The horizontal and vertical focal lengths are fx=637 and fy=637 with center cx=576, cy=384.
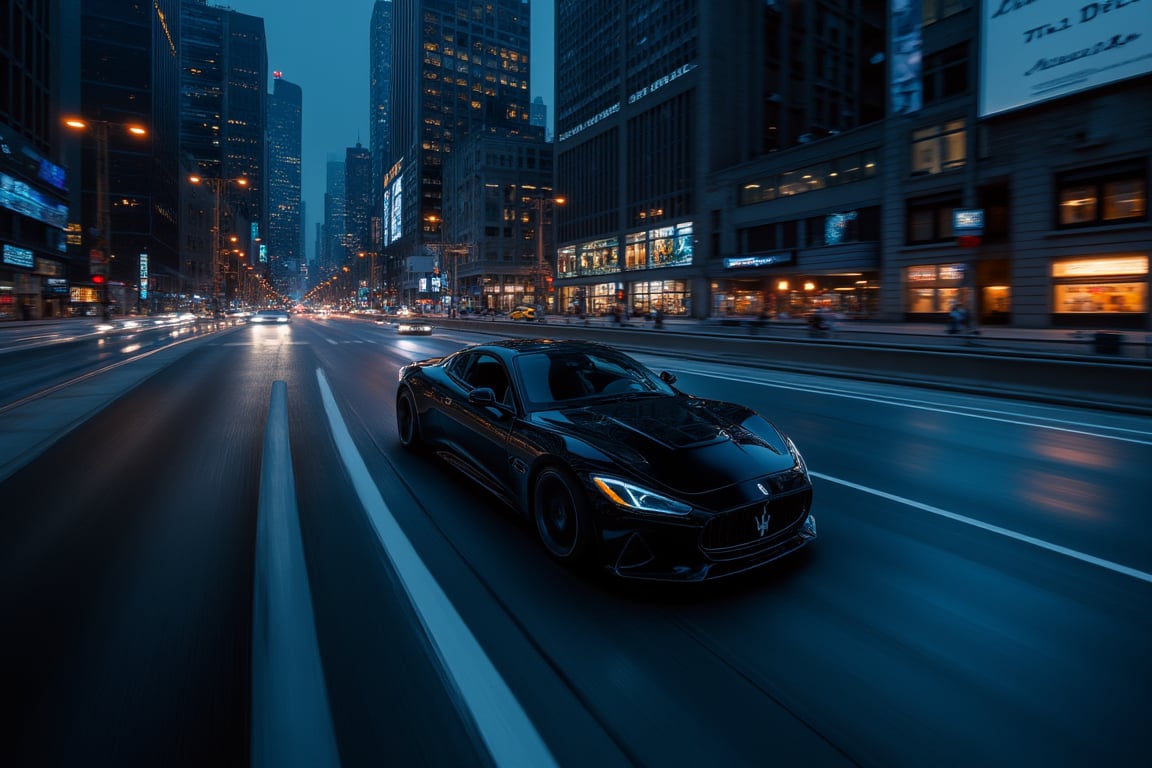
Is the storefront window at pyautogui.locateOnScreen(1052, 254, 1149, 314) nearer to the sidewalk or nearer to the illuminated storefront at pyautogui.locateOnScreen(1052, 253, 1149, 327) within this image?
the illuminated storefront at pyautogui.locateOnScreen(1052, 253, 1149, 327)

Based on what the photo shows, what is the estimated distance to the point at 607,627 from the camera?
3240mm

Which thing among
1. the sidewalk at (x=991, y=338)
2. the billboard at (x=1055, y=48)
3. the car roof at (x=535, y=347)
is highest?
the billboard at (x=1055, y=48)

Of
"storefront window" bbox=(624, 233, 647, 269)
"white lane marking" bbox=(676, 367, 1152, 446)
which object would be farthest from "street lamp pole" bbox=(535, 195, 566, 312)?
"white lane marking" bbox=(676, 367, 1152, 446)

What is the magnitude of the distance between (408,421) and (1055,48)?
→ 36818 mm

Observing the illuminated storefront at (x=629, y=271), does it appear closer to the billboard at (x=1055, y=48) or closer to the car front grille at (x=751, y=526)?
the billboard at (x=1055, y=48)

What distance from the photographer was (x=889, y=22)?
39.6m

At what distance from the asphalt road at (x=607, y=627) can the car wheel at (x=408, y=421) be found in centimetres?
64

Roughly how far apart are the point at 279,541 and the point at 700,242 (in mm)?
59721

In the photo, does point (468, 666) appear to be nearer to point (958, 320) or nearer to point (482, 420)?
point (482, 420)

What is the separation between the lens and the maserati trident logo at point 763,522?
3604 millimetres

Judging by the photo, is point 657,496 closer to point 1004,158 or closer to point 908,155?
point 1004,158

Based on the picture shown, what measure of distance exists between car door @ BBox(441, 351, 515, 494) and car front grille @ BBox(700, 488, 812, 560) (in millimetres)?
1793

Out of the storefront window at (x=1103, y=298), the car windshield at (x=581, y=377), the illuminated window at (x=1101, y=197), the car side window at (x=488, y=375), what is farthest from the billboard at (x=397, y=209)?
the car windshield at (x=581, y=377)

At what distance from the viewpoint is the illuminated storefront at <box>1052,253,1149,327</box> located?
28922 millimetres
